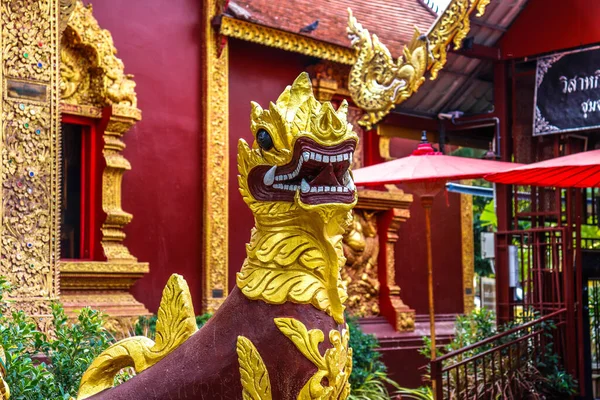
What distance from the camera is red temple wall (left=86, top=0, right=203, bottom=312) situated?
8938mm

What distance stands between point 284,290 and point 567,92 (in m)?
5.74

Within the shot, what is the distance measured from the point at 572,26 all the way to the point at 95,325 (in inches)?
223

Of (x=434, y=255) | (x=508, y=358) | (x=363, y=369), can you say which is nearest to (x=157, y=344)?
(x=508, y=358)

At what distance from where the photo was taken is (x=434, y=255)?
12.2 meters

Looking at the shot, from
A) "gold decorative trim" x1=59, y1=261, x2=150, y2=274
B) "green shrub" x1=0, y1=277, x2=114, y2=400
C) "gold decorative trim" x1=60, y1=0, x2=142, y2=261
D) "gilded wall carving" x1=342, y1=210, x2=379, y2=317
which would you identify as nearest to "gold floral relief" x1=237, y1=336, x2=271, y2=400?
"green shrub" x1=0, y1=277, x2=114, y2=400

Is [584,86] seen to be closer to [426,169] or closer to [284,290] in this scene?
[426,169]

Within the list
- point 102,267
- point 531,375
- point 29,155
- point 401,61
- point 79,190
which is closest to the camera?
point 29,155

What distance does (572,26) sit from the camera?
906 centimetres

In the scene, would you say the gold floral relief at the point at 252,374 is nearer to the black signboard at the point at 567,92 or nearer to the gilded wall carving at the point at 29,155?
the gilded wall carving at the point at 29,155

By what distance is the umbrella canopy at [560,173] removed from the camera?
279 inches

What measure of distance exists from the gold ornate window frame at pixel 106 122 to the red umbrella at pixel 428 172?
207 centimetres

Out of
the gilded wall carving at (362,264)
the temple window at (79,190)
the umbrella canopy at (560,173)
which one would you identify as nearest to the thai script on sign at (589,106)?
the umbrella canopy at (560,173)

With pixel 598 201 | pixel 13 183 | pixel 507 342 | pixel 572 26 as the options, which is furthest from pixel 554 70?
pixel 13 183

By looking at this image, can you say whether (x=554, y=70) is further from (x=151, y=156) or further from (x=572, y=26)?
(x=151, y=156)
